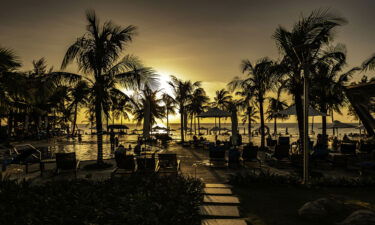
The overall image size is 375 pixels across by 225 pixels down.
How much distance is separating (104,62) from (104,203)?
7000mm

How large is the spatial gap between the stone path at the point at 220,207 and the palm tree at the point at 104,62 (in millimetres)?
6221

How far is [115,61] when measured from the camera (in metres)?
10.7

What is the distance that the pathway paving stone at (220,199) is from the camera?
229 inches

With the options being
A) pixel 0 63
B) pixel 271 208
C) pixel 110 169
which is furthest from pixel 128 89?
pixel 271 208

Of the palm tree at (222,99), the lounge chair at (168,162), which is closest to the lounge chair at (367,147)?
the lounge chair at (168,162)

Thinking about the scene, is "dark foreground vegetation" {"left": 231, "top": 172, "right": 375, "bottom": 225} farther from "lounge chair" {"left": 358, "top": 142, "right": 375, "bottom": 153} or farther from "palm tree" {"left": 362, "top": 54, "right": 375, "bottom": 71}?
"lounge chair" {"left": 358, "top": 142, "right": 375, "bottom": 153}

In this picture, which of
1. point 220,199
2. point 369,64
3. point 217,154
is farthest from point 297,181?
point 369,64

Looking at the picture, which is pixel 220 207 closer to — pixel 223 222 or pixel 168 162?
pixel 223 222

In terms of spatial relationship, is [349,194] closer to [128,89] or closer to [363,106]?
[363,106]

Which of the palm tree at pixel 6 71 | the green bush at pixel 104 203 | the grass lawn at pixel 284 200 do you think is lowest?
the grass lawn at pixel 284 200

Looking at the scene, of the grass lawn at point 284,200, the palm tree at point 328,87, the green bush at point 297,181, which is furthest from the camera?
the palm tree at point 328,87

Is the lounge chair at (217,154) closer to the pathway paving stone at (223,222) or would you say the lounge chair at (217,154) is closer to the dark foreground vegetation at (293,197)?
the dark foreground vegetation at (293,197)

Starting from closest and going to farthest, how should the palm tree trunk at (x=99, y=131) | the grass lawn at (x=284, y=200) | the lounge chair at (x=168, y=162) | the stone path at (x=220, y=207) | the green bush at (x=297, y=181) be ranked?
the stone path at (x=220, y=207)
the grass lawn at (x=284, y=200)
the green bush at (x=297, y=181)
the lounge chair at (x=168, y=162)
the palm tree trunk at (x=99, y=131)

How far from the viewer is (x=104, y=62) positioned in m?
10.5
